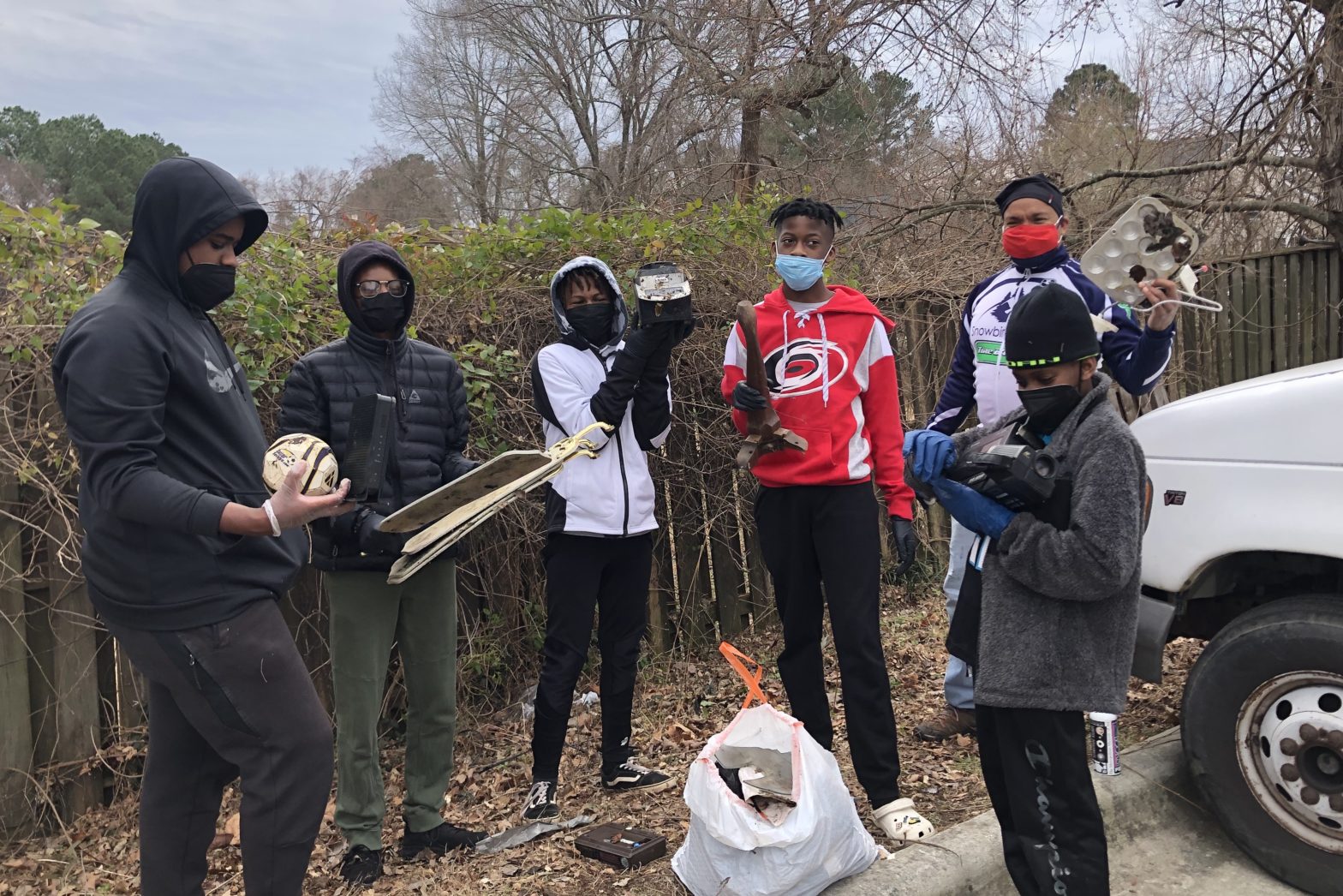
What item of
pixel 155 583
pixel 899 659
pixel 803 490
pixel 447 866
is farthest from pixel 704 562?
pixel 155 583

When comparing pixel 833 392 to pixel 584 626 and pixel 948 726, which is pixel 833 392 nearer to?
pixel 584 626

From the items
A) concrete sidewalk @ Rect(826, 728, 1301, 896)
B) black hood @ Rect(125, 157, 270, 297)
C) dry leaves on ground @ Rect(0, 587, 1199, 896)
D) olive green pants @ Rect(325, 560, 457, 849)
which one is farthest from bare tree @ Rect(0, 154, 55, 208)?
concrete sidewalk @ Rect(826, 728, 1301, 896)

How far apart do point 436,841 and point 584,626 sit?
3.12ft

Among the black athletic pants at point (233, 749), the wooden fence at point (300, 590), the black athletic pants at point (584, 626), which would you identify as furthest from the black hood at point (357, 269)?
the wooden fence at point (300, 590)

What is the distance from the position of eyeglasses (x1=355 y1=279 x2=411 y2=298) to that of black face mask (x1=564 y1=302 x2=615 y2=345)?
713 mm

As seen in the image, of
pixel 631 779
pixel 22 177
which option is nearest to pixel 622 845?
pixel 631 779

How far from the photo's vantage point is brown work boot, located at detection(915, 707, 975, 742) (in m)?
4.18

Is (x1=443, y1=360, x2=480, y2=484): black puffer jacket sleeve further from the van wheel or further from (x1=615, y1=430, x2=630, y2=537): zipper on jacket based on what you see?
the van wheel

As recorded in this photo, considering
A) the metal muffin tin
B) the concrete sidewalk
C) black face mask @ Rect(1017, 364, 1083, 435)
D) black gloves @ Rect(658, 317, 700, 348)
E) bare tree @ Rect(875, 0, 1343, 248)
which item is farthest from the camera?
bare tree @ Rect(875, 0, 1343, 248)

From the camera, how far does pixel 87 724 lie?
3.67 m

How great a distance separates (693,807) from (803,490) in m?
1.22

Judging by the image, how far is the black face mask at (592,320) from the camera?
12.3 feet

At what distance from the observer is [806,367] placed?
351cm

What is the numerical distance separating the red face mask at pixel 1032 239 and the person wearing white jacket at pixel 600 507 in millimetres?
1316
